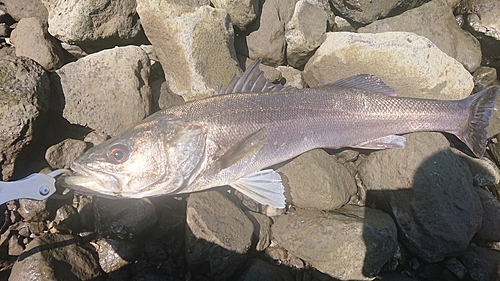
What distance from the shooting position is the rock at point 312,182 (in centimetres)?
408

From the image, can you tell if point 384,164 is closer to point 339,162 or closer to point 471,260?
point 339,162

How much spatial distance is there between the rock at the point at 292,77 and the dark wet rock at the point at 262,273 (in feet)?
9.17

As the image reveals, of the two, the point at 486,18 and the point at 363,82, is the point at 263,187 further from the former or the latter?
the point at 486,18

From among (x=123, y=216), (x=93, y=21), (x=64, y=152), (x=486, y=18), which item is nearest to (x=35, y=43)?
(x=93, y=21)

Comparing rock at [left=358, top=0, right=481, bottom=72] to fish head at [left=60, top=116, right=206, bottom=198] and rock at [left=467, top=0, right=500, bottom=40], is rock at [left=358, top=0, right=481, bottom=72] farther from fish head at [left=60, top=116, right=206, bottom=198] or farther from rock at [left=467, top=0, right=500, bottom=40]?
fish head at [left=60, top=116, right=206, bottom=198]

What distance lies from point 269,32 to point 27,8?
3449mm

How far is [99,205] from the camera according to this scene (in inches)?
145

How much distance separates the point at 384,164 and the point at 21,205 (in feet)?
15.5

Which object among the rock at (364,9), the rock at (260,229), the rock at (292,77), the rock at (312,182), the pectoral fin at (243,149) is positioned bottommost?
the rock at (260,229)

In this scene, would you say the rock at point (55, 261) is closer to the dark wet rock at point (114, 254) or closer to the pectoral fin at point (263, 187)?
the dark wet rock at point (114, 254)

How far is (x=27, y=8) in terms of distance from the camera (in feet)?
14.0

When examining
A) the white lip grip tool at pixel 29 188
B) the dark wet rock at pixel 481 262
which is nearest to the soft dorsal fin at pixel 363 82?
the dark wet rock at pixel 481 262

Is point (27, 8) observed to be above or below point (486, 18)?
above

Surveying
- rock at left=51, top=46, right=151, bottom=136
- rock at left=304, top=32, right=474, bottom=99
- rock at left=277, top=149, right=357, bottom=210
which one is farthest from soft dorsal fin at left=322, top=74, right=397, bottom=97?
rock at left=51, top=46, right=151, bottom=136
